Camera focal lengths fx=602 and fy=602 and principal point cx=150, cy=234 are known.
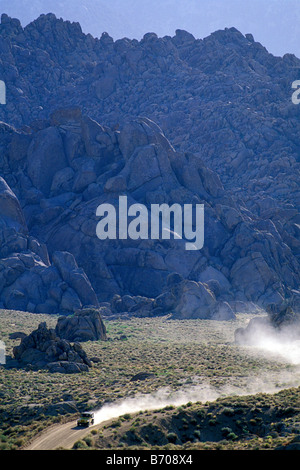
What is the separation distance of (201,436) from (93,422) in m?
7.22

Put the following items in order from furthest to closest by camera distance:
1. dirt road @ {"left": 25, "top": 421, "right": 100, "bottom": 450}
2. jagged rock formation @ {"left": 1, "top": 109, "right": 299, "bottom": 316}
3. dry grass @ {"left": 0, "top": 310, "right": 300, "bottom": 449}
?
jagged rock formation @ {"left": 1, "top": 109, "right": 299, "bottom": 316}, dry grass @ {"left": 0, "top": 310, "right": 300, "bottom": 449}, dirt road @ {"left": 25, "top": 421, "right": 100, "bottom": 450}

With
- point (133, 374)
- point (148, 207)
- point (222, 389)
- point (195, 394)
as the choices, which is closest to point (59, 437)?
point (195, 394)

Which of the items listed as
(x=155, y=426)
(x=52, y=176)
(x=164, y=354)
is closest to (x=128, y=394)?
(x=155, y=426)

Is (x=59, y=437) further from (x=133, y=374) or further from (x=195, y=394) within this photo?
(x=133, y=374)

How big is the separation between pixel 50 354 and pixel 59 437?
84.8 ft

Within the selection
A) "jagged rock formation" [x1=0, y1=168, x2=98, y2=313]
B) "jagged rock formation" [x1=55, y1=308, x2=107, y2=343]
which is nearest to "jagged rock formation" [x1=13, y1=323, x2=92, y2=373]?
"jagged rock formation" [x1=55, y1=308, x2=107, y2=343]

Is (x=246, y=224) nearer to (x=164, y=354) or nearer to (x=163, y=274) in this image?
(x=163, y=274)

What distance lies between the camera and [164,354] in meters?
66.9

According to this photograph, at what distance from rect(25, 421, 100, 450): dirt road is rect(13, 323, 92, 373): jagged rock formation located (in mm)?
19559

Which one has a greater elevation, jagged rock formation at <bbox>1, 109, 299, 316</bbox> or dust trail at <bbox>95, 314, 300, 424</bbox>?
jagged rock formation at <bbox>1, 109, 299, 316</bbox>

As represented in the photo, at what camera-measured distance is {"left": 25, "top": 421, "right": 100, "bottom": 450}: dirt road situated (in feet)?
104

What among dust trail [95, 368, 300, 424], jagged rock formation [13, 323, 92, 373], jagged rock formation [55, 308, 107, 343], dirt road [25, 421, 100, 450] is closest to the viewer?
dirt road [25, 421, 100, 450]

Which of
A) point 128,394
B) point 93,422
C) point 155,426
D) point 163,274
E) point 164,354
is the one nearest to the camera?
point 155,426

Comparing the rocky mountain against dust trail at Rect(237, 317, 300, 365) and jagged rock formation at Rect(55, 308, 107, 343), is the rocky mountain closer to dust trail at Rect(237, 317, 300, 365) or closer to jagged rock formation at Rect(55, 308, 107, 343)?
dust trail at Rect(237, 317, 300, 365)
